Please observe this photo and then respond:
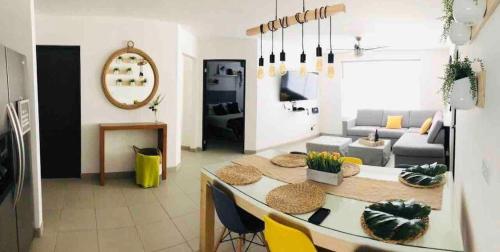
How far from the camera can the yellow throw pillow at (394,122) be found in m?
7.90

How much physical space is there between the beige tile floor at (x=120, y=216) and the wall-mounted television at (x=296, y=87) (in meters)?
3.30

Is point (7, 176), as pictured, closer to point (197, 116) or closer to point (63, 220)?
point (63, 220)

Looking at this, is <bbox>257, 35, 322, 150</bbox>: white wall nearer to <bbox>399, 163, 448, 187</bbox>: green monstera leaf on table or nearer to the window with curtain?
the window with curtain

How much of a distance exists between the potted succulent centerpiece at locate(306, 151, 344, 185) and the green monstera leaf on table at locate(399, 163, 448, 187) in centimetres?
43

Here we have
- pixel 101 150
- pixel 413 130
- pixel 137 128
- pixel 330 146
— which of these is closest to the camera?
pixel 101 150

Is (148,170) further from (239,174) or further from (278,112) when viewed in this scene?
(278,112)

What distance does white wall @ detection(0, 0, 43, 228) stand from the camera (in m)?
2.64

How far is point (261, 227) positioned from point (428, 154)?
396cm

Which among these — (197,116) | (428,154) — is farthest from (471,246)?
(197,116)

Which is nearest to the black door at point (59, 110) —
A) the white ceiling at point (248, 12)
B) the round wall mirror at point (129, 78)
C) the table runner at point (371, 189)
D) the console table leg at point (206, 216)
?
the round wall mirror at point (129, 78)

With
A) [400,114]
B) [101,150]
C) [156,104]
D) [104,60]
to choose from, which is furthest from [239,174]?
[400,114]

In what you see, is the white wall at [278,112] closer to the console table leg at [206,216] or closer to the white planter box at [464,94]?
the console table leg at [206,216]

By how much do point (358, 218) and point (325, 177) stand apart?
54 cm

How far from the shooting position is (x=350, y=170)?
2.46m
